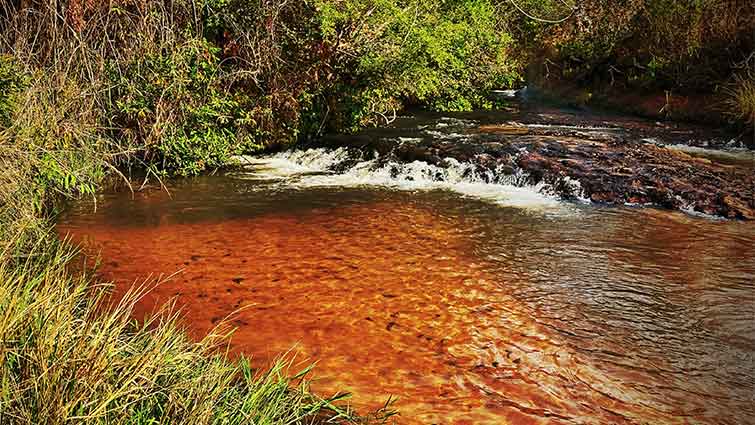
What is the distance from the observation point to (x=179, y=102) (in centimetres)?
823

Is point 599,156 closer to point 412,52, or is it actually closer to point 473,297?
point 412,52

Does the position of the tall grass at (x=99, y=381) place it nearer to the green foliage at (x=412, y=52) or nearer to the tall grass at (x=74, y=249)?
the tall grass at (x=74, y=249)

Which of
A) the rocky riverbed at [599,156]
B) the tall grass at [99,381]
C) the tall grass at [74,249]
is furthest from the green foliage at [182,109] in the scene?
the tall grass at [99,381]

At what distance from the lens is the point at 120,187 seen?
30.1 ft

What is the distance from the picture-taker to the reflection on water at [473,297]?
3639mm

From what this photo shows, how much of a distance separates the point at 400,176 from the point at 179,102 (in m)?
3.38

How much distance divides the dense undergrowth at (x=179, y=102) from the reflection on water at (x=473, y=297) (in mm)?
481

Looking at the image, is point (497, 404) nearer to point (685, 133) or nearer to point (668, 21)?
point (685, 133)

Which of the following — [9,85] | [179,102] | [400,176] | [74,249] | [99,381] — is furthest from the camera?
[400,176]

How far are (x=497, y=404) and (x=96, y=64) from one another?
5.88 metres

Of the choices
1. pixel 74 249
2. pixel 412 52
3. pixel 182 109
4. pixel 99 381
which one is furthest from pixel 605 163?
pixel 99 381

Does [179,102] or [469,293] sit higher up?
[179,102]

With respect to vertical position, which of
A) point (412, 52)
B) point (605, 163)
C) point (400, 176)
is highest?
point (412, 52)

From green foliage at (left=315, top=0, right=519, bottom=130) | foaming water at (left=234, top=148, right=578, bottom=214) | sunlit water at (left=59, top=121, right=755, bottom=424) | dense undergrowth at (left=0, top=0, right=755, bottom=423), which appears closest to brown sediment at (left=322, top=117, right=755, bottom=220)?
foaming water at (left=234, top=148, right=578, bottom=214)
